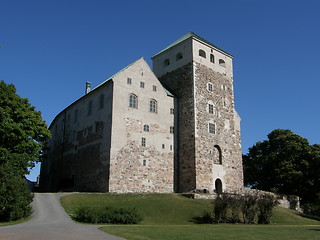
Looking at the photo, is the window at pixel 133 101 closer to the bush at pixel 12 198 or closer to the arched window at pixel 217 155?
the arched window at pixel 217 155

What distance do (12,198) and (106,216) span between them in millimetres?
6262

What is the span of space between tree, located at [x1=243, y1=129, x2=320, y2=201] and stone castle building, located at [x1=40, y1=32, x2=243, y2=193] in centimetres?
982

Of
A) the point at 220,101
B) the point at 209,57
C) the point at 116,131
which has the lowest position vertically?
the point at 116,131

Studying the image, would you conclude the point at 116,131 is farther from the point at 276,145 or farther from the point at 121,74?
the point at 276,145

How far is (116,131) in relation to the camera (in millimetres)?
34906

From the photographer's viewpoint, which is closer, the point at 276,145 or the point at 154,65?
the point at 154,65

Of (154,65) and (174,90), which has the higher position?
(154,65)

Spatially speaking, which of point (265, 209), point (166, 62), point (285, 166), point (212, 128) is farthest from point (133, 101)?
point (285, 166)

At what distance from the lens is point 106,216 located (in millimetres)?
22328

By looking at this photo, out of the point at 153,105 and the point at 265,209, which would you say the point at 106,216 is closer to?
the point at 265,209

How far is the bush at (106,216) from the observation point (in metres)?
21.9

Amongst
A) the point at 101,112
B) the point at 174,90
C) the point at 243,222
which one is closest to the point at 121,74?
the point at 101,112

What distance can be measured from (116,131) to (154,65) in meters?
16.5

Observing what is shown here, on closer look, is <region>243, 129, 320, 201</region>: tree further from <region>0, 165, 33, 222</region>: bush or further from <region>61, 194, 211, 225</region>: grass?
<region>0, 165, 33, 222</region>: bush
